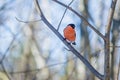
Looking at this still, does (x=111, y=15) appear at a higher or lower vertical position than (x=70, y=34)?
higher

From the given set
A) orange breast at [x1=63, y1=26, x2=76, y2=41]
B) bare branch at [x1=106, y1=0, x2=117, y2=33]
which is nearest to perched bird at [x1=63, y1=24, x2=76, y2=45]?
orange breast at [x1=63, y1=26, x2=76, y2=41]

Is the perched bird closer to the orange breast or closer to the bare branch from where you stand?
the orange breast

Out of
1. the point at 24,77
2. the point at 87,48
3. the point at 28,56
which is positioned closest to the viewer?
the point at 87,48

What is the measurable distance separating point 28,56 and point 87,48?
1.51m

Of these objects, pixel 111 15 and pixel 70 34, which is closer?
pixel 111 15

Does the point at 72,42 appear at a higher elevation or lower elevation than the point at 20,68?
higher

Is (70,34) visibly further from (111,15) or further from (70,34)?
(111,15)

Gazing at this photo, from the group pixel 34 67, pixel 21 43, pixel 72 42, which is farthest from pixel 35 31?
pixel 72 42

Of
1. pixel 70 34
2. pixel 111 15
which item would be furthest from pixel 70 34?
pixel 111 15

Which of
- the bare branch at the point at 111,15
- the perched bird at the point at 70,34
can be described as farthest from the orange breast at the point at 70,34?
the bare branch at the point at 111,15

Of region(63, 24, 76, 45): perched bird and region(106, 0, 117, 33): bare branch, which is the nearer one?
region(106, 0, 117, 33): bare branch

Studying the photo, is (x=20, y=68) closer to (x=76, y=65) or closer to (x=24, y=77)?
(x=24, y=77)

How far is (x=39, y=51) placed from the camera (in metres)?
5.22

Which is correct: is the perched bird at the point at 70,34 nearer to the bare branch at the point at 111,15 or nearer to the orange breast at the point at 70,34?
the orange breast at the point at 70,34
